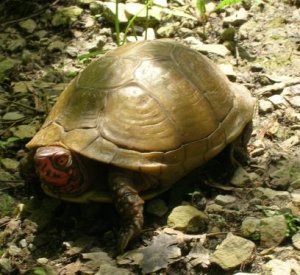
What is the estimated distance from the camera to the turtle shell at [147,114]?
101 inches

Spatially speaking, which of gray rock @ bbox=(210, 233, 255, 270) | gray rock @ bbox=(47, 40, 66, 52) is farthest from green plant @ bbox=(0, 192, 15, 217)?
gray rock @ bbox=(47, 40, 66, 52)

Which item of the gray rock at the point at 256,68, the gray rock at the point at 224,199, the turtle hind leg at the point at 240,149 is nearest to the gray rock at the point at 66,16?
the gray rock at the point at 256,68

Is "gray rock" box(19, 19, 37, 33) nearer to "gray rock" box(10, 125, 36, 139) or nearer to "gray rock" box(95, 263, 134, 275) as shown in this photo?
"gray rock" box(10, 125, 36, 139)

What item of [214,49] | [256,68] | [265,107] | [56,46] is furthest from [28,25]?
[265,107]

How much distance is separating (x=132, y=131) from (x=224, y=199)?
58cm

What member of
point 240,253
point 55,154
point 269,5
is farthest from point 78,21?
point 240,253

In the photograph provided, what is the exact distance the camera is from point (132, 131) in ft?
8.48

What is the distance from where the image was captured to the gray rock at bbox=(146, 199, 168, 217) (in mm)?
2676

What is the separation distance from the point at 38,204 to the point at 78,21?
198cm

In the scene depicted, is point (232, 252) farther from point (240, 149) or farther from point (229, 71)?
point (229, 71)

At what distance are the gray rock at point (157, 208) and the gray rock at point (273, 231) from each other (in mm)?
489

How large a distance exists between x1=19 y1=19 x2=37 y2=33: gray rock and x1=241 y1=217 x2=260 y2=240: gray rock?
2.56 meters

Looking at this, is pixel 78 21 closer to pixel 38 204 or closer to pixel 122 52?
pixel 122 52

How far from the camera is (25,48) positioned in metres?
4.15
